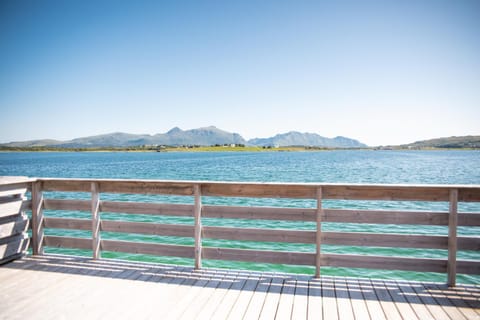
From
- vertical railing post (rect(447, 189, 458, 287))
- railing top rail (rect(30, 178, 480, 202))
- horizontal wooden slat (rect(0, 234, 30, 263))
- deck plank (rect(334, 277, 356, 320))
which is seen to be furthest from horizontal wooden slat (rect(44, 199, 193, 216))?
vertical railing post (rect(447, 189, 458, 287))

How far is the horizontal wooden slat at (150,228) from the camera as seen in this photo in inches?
161

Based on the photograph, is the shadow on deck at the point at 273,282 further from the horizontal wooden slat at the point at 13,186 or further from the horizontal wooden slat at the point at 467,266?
the horizontal wooden slat at the point at 13,186

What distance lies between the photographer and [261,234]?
12.8 ft

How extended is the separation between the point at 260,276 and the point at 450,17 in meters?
9.04

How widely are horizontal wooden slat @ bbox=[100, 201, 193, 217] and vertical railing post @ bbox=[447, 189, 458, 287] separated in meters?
3.36

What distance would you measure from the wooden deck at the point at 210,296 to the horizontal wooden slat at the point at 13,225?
21.4 inches

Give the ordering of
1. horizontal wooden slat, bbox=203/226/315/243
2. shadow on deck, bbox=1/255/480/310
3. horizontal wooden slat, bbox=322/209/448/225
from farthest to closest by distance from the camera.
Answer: horizontal wooden slat, bbox=203/226/315/243, horizontal wooden slat, bbox=322/209/448/225, shadow on deck, bbox=1/255/480/310

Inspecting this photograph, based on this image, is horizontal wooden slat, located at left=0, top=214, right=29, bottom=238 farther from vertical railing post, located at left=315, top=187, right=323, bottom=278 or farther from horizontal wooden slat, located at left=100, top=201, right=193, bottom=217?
vertical railing post, located at left=315, top=187, right=323, bottom=278

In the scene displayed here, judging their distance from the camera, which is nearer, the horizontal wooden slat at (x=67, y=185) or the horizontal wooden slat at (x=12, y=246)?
the horizontal wooden slat at (x=12, y=246)

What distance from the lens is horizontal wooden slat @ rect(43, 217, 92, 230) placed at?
449 centimetres

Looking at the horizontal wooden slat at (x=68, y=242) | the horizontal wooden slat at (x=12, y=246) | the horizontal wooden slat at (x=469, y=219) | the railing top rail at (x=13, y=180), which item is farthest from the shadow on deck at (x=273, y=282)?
the railing top rail at (x=13, y=180)

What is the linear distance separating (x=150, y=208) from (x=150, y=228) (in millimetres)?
301

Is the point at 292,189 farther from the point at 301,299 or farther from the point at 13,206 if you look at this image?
the point at 13,206

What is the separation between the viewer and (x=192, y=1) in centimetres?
1207
